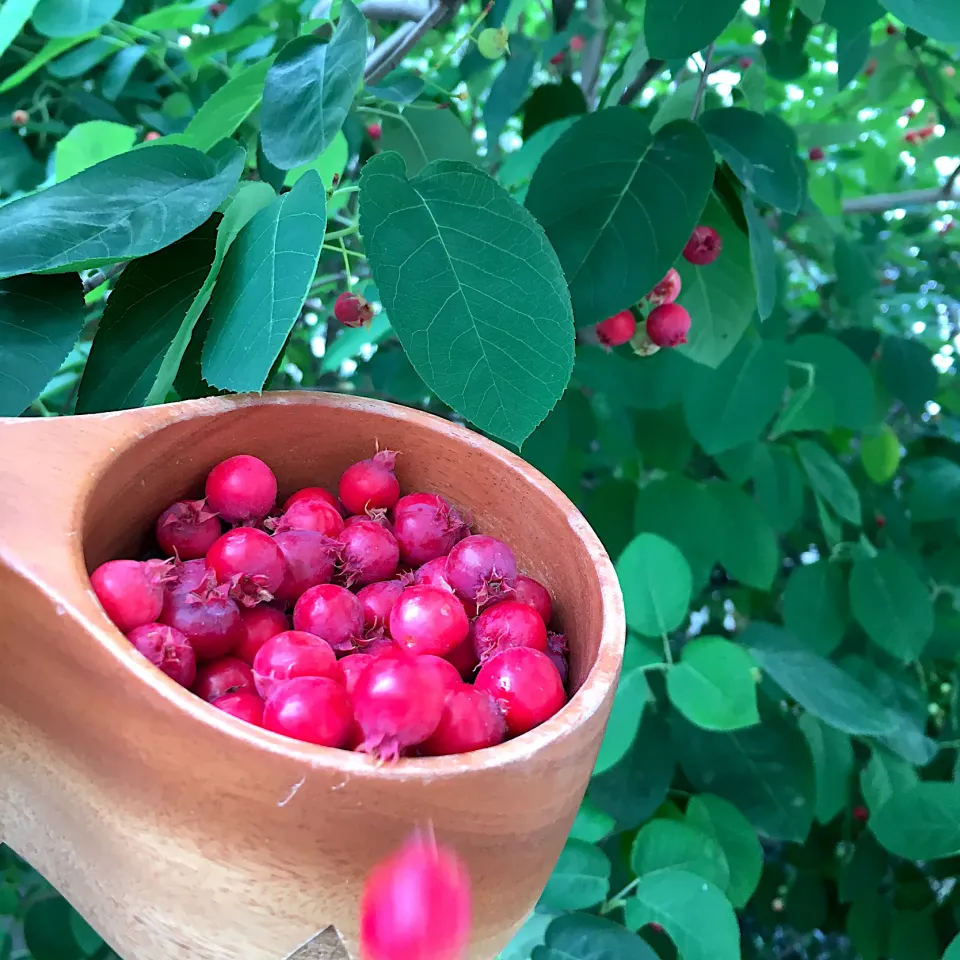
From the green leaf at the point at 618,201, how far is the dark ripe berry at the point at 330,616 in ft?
0.67

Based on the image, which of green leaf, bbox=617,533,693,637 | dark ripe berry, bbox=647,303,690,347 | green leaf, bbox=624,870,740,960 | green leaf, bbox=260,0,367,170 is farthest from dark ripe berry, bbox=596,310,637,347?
green leaf, bbox=624,870,740,960

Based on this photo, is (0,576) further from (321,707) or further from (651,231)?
(651,231)

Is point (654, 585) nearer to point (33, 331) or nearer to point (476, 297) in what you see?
point (476, 297)

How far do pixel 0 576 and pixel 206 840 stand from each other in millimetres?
92

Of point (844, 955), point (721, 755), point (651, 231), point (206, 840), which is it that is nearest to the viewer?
point (206, 840)

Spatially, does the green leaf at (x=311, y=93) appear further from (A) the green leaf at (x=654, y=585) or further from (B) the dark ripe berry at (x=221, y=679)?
(A) the green leaf at (x=654, y=585)

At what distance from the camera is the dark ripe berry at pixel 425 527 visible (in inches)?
13.6

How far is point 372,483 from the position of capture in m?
0.35

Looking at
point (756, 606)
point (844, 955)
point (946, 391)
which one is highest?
point (946, 391)

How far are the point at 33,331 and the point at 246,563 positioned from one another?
0.39 feet

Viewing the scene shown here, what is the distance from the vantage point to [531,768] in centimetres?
22

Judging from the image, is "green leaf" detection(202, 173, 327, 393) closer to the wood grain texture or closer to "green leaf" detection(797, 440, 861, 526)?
the wood grain texture

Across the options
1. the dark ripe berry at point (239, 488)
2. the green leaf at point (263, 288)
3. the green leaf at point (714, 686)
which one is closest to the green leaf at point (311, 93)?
the green leaf at point (263, 288)

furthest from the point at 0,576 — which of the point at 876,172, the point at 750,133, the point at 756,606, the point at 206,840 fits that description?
the point at 876,172
